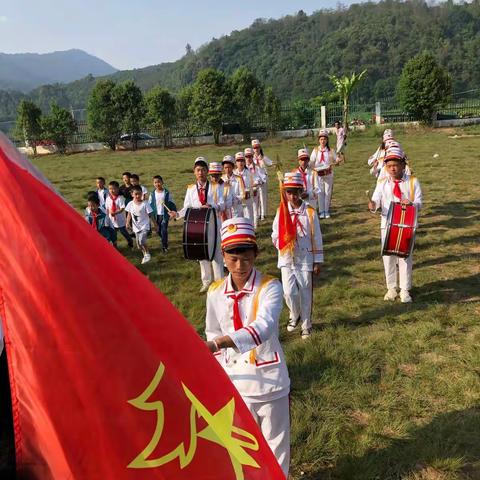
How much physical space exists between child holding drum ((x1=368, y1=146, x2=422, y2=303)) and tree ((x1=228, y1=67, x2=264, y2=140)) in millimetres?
33241

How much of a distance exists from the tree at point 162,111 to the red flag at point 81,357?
38491mm

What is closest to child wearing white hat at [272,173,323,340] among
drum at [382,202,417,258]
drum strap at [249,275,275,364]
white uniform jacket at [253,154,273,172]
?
drum at [382,202,417,258]

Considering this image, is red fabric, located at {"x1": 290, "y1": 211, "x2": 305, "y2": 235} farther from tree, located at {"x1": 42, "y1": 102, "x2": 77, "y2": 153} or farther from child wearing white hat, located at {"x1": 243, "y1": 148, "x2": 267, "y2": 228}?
tree, located at {"x1": 42, "y1": 102, "x2": 77, "y2": 153}

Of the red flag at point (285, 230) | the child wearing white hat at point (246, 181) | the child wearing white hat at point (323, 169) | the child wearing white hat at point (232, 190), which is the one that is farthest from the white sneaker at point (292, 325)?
the child wearing white hat at point (323, 169)

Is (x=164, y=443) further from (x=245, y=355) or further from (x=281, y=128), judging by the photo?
(x=281, y=128)

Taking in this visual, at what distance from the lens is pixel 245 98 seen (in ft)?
132

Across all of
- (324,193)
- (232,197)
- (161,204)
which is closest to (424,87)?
(324,193)

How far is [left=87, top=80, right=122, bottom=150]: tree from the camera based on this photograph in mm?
39438

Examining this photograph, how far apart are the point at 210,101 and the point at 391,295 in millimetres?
34296

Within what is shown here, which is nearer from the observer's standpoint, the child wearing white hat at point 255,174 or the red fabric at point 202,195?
the red fabric at point 202,195

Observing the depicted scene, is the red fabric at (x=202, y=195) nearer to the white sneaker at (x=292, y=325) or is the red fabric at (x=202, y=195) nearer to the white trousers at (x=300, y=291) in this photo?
the white trousers at (x=300, y=291)

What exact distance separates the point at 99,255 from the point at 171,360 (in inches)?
17.3

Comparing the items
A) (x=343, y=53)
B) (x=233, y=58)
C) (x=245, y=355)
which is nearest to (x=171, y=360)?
(x=245, y=355)

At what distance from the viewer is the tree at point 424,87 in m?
37.1
